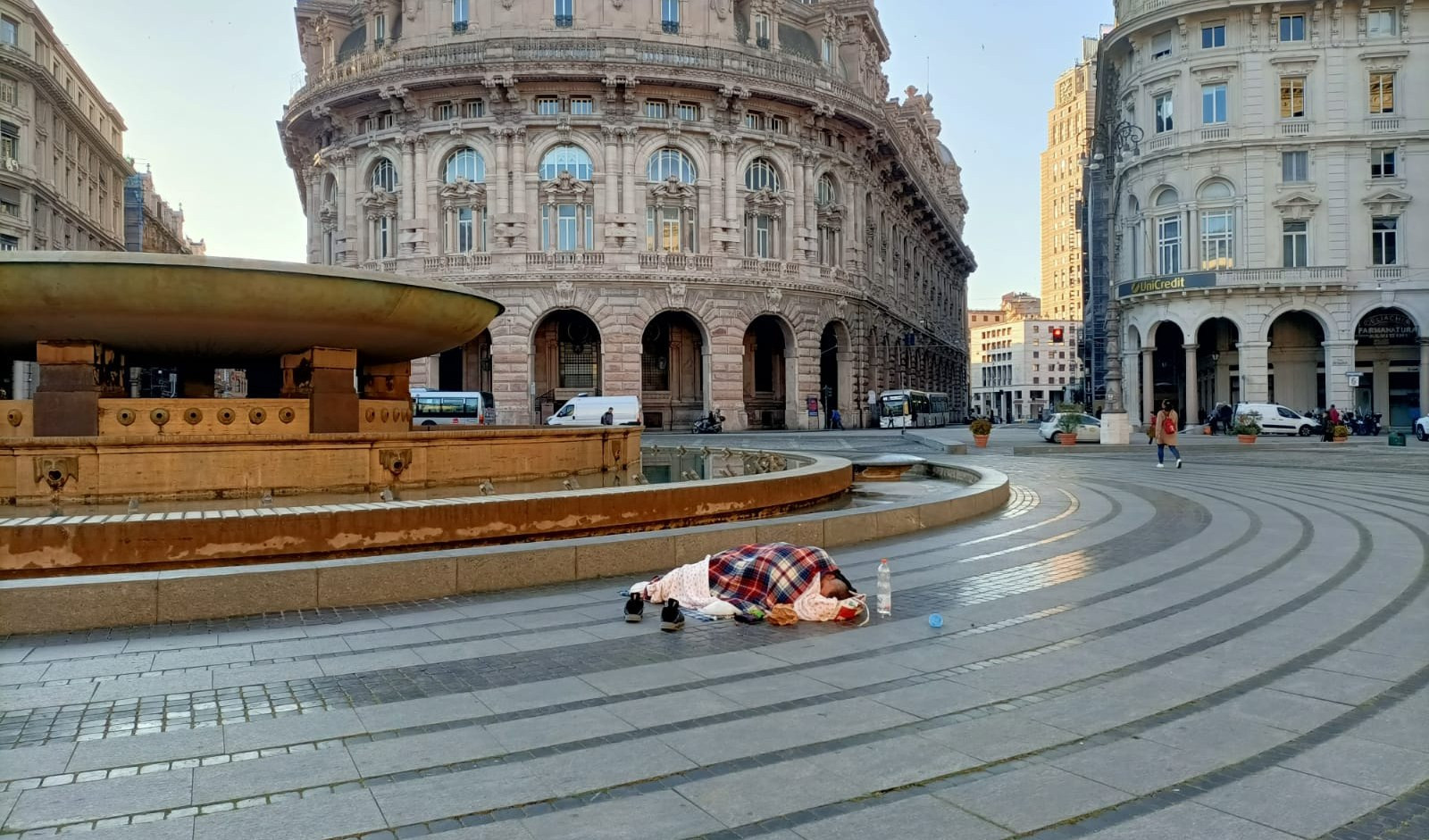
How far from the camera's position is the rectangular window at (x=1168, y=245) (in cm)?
4553

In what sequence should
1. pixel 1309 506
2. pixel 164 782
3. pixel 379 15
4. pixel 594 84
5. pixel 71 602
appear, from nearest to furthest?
pixel 164 782, pixel 71 602, pixel 1309 506, pixel 594 84, pixel 379 15

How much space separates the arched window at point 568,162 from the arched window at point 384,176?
7.38 meters

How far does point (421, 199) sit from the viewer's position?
145ft

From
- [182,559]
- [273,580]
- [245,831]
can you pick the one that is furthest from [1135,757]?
[182,559]

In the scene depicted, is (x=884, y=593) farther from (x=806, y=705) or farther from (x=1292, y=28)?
(x=1292, y=28)

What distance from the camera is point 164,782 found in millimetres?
4242

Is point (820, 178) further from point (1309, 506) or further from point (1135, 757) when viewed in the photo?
point (1135, 757)

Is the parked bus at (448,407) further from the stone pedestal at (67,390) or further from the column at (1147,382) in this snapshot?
the column at (1147,382)

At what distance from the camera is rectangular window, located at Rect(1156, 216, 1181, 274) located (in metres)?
45.5

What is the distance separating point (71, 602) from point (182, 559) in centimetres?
136

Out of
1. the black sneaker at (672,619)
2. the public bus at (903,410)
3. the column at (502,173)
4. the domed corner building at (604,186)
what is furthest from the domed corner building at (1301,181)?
the black sneaker at (672,619)

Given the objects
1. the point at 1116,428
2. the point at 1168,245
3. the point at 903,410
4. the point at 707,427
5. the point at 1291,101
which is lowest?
the point at 1116,428

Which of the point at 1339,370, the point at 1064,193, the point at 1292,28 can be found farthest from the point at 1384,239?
the point at 1064,193

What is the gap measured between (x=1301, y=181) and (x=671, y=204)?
2772cm
